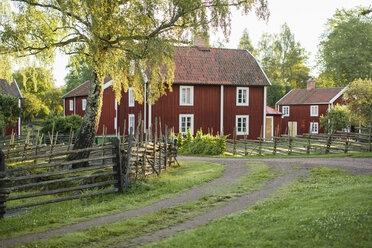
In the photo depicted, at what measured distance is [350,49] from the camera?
156ft

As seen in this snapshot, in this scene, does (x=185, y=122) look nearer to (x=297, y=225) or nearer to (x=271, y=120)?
(x=271, y=120)

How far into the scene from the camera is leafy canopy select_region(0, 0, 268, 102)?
13984mm

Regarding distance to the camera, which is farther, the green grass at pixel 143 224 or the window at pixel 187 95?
the window at pixel 187 95

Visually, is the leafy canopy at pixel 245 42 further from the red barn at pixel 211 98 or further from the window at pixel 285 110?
the red barn at pixel 211 98

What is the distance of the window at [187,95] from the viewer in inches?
1200

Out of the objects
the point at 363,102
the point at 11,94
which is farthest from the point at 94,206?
the point at 11,94

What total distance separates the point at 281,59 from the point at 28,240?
199 feet

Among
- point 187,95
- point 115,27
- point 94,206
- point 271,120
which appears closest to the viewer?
point 94,206

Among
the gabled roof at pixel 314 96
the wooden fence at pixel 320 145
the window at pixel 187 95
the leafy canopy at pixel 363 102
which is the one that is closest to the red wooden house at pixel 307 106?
the gabled roof at pixel 314 96

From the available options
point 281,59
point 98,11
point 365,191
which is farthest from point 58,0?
point 281,59

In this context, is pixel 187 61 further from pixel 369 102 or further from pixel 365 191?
pixel 365 191

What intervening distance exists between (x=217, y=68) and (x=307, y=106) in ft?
59.1

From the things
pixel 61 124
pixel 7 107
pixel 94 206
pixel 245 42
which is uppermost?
pixel 245 42

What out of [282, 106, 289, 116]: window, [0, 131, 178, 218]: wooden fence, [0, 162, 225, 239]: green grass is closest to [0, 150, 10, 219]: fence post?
[0, 131, 178, 218]: wooden fence
